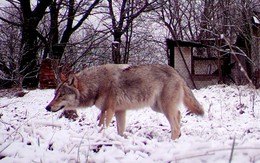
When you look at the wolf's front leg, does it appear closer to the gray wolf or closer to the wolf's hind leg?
the gray wolf

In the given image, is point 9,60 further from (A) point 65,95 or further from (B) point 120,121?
(B) point 120,121

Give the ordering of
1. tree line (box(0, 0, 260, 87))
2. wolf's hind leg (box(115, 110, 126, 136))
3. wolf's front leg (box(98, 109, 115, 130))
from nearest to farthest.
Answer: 1. wolf's front leg (box(98, 109, 115, 130))
2. wolf's hind leg (box(115, 110, 126, 136))
3. tree line (box(0, 0, 260, 87))

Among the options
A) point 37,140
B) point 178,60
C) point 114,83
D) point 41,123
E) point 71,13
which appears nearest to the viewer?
point 37,140

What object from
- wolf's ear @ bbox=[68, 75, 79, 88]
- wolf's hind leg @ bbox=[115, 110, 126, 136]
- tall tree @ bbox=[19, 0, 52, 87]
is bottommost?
wolf's hind leg @ bbox=[115, 110, 126, 136]

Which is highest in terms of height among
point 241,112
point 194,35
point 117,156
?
point 194,35

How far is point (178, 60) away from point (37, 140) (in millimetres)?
19633

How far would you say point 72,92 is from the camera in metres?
6.21

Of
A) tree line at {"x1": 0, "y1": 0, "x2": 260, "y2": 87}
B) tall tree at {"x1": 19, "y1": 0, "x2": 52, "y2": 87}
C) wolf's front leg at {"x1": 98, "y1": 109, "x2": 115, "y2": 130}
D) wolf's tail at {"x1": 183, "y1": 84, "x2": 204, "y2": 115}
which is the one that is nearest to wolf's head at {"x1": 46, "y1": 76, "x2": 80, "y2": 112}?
wolf's front leg at {"x1": 98, "y1": 109, "x2": 115, "y2": 130}

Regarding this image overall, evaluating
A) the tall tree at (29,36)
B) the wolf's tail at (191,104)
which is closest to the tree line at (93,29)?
the tall tree at (29,36)

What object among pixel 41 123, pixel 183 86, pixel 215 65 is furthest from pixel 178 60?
pixel 41 123

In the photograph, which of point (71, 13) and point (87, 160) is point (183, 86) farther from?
point (71, 13)

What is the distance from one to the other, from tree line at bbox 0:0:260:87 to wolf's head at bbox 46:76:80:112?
10.7m

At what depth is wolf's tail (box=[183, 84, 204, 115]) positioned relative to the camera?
20.5 feet

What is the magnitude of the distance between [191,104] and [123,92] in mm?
1365
